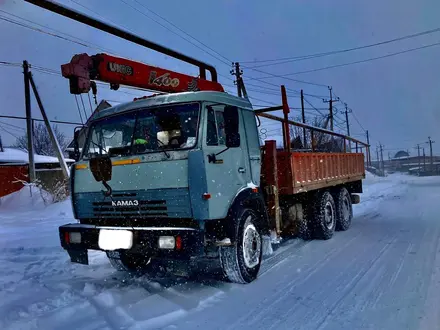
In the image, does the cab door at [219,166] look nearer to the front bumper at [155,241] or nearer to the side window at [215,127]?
the side window at [215,127]

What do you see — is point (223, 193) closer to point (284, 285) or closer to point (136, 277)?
point (284, 285)

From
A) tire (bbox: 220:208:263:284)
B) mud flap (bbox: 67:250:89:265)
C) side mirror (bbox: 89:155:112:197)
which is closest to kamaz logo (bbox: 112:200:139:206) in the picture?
side mirror (bbox: 89:155:112:197)

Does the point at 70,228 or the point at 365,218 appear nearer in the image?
the point at 70,228

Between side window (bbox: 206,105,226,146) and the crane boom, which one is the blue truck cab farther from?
the crane boom

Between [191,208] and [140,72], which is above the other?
[140,72]

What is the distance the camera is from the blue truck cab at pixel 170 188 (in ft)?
12.9

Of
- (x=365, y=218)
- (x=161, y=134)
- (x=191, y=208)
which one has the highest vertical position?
(x=161, y=134)

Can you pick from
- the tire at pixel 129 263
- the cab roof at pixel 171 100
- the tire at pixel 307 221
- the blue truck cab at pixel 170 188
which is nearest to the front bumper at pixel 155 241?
the blue truck cab at pixel 170 188

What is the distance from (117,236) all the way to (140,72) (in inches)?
102

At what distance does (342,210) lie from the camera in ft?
27.9

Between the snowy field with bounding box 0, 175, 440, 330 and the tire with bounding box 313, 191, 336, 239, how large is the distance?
565 millimetres

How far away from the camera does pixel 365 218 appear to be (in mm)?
10266

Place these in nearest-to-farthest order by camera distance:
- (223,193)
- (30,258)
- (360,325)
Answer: (360,325)
(223,193)
(30,258)

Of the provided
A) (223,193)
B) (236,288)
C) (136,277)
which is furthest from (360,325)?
(136,277)
